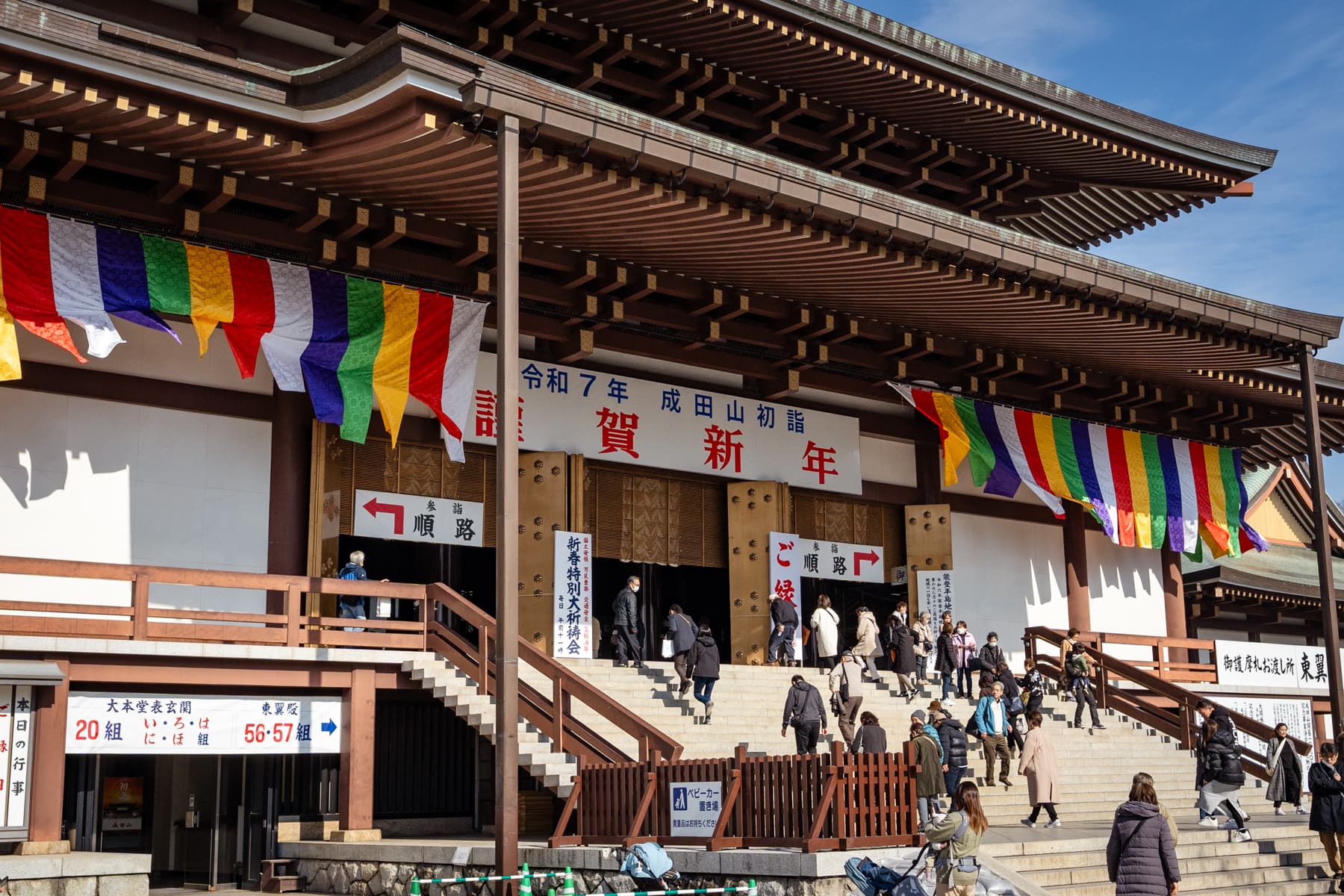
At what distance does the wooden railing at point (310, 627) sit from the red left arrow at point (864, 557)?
23.3ft

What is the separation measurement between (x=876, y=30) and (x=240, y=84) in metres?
9.06

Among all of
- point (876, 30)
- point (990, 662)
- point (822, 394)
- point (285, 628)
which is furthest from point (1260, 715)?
point (285, 628)

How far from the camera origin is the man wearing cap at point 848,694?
52.7 ft

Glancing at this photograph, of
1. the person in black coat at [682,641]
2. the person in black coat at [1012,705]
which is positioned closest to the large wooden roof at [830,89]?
the person in black coat at [682,641]

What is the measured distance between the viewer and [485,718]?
14.6 meters

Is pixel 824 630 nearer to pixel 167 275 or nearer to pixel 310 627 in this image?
pixel 310 627

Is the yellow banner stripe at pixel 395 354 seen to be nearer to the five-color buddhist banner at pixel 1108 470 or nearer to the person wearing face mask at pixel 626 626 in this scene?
the person wearing face mask at pixel 626 626

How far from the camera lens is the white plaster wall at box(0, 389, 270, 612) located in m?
14.7

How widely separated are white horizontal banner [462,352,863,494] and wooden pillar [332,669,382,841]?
3792mm

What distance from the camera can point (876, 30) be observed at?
18.9 metres

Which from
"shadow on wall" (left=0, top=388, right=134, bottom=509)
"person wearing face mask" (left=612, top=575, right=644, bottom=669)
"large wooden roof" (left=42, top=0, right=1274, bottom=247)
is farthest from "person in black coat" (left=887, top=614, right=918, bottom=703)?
"shadow on wall" (left=0, top=388, right=134, bottom=509)

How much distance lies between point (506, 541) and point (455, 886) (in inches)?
126

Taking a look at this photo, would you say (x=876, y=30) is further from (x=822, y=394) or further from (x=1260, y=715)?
(x=1260, y=715)

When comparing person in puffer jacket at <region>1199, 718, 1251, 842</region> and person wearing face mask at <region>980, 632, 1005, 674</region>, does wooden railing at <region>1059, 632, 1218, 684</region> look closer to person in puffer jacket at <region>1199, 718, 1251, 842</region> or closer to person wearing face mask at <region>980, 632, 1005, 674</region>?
person wearing face mask at <region>980, 632, 1005, 674</region>
